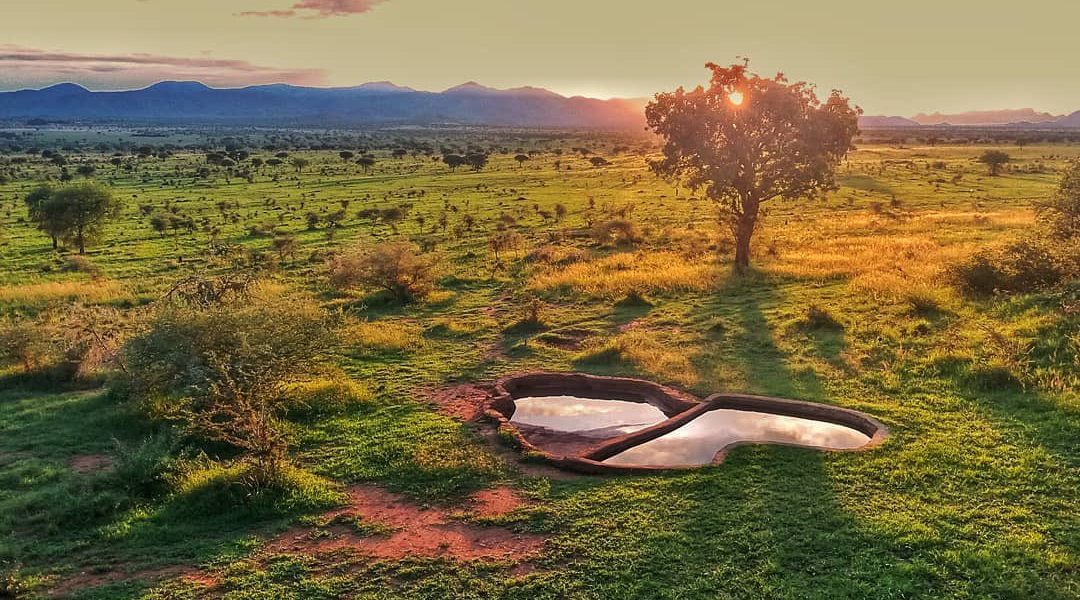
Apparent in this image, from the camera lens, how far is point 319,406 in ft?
49.5

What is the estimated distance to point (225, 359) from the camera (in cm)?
1409

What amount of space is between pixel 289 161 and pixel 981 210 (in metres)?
78.4

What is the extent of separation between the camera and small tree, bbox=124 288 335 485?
1341 cm

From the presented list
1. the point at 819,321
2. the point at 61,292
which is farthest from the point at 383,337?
the point at 61,292

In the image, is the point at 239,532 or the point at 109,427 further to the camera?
the point at 109,427

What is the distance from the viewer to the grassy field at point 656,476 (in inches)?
356

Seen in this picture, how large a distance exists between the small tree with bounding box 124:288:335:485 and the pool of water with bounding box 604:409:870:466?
662cm

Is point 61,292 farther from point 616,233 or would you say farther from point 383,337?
point 616,233

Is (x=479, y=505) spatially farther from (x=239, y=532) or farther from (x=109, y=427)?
(x=109, y=427)

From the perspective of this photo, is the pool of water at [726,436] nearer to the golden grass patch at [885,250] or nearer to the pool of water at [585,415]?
the pool of water at [585,415]

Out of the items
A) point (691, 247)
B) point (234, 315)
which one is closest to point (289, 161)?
point (691, 247)

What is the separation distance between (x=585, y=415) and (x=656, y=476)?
3927 mm

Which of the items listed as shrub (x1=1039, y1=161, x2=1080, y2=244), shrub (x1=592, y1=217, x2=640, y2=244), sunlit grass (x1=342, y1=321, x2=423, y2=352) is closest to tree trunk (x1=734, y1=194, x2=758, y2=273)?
shrub (x1=592, y1=217, x2=640, y2=244)

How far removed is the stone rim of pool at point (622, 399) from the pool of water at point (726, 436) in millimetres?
114
